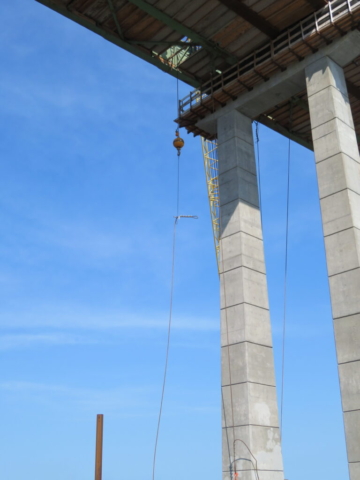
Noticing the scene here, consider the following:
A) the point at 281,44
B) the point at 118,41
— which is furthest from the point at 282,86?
the point at 118,41

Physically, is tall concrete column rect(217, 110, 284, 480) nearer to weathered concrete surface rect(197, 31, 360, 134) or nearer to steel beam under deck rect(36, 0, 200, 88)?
weathered concrete surface rect(197, 31, 360, 134)

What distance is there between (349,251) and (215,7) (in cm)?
1440

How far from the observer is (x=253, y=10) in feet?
100

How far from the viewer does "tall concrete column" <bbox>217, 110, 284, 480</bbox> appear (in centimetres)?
2656

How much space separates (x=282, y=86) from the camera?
3141 centimetres

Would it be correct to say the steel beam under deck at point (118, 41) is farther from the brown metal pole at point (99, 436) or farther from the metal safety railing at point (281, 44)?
the brown metal pole at point (99, 436)

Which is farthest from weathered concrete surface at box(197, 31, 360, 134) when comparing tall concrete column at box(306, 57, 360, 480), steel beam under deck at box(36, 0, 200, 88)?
steel beam under deck at box(36, 0, 200, 88)

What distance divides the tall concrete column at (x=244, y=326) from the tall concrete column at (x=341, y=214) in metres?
4.24

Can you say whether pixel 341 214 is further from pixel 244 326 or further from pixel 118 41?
pixel 118 41

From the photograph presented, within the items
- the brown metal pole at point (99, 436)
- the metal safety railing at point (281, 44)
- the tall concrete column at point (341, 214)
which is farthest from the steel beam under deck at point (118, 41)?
the brown metal pole at point (99, 436)

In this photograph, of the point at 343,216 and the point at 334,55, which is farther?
the point at 334,55

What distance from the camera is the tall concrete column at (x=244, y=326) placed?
26.6 metres

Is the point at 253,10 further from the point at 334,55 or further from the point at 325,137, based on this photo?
the point at 325,137

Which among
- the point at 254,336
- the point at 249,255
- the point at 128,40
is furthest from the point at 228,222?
the point at 128,40
